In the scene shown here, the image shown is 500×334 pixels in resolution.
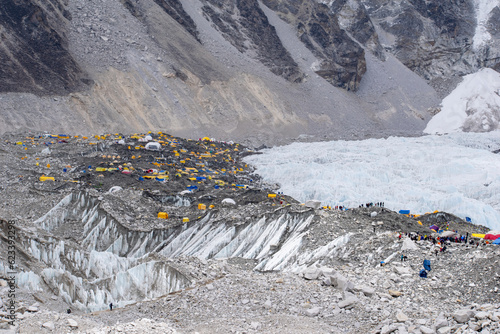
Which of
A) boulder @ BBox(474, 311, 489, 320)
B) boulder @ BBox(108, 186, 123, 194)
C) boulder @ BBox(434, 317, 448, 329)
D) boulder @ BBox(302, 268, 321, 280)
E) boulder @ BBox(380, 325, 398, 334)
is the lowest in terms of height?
boulder @ BBox(108, 186, 123, 194)

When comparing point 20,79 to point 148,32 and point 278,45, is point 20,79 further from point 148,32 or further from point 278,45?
point 278,45

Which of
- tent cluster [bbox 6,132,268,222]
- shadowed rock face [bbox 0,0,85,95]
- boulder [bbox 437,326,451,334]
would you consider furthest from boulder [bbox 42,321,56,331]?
shadowed rock face [bbox 0,0,85,95]

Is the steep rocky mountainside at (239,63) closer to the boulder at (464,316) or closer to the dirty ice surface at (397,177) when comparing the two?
the dirty ice surface at (397,177)

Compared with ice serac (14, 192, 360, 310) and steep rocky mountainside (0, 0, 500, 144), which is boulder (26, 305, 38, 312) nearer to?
ice serac (14, 192, 360, 310)

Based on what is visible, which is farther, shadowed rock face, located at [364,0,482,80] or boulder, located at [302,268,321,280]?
shadowed rock face, located at [364,0,482,80]

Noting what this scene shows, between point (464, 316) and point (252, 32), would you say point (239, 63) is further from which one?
point (464, 316)

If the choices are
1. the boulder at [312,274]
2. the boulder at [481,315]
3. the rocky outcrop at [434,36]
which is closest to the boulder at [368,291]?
the boulder at [312,274]

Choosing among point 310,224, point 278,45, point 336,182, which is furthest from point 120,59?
point 310,224
